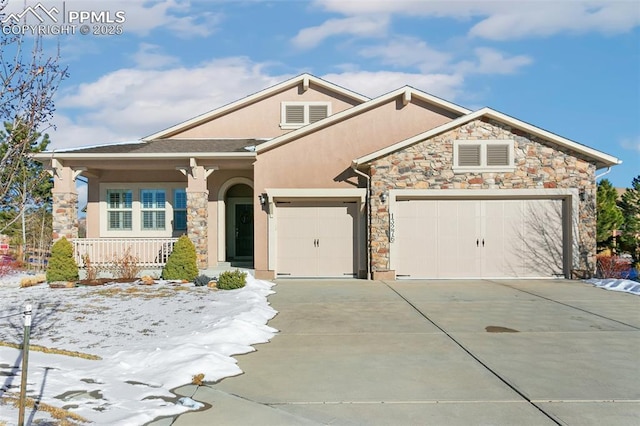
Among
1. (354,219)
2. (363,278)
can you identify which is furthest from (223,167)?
(363,278)

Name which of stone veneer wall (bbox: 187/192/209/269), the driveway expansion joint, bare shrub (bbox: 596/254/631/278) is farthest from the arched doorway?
bare shrub (bbox: 596/254/631/278)

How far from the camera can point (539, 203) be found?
15.2m

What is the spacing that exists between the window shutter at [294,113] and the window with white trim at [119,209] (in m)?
6.11

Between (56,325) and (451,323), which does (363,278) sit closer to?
(451,323)

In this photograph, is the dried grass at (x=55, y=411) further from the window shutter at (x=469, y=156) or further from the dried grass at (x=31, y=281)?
the window shutter at (x=469, y=156)

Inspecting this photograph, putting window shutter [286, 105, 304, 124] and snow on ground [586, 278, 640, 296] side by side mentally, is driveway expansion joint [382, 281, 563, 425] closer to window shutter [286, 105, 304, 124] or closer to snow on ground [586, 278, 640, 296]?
snow on ground [586, 278, 640, 296]

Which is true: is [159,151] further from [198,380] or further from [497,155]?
[198,380]

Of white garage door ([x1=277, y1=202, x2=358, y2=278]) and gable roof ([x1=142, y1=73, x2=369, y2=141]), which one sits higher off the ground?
gable roof ([x1=142, y1=73, x2=369, y2=141])

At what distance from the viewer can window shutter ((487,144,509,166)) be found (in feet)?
49.1

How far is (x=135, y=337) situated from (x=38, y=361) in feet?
5.73

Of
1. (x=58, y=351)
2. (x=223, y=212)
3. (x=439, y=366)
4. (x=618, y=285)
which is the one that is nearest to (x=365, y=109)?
(x=223, y=212)

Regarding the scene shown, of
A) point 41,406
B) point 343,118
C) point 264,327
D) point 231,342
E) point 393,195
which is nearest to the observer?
point 41,406

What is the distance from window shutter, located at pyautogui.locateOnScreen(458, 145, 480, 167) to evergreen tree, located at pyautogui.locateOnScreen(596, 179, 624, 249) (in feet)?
22.7

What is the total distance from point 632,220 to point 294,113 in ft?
39.7
